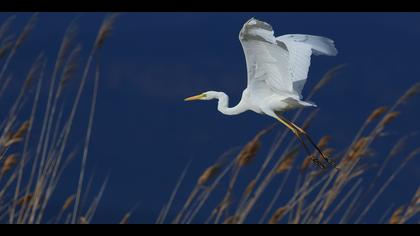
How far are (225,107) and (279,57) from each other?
28.3 inches

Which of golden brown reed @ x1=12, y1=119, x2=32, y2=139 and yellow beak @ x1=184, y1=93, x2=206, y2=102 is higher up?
golden brown reed @ x1=12, y1=119, x2=32, y2=139

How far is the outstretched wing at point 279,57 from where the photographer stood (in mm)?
2958

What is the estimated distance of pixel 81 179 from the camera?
231 cm

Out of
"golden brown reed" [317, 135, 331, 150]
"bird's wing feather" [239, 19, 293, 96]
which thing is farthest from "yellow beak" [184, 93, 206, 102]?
"golden brown reed" [317, 135, 331, 150]

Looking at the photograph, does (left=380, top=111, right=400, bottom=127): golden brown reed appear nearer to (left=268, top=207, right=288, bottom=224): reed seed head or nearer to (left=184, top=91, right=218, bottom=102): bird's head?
(left=268, top=207, right=288, bottom=224): reed seed head

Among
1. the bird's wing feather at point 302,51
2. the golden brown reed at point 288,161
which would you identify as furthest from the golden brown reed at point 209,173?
the bird's wing feather at point 302,51

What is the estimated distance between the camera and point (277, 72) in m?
3.30

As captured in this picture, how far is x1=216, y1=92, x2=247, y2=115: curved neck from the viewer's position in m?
3.69

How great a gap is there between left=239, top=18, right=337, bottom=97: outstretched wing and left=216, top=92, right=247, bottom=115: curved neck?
0.86ft

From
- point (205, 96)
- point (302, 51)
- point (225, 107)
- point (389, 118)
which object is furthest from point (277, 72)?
point (389, 118)

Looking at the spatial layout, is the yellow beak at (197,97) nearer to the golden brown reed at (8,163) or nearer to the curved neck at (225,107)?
the curved neck at (225,107)

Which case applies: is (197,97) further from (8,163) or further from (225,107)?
(8,163)
